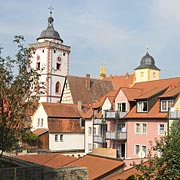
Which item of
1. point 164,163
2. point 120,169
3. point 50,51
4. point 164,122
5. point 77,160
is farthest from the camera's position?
point 50,51

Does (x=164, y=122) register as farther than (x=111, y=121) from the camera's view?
No

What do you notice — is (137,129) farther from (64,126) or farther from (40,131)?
(40,131)

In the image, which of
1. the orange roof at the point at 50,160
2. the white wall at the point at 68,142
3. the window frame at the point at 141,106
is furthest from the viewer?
the white wall at the point at 68,142

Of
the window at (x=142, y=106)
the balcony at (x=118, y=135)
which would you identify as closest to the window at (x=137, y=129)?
the balcony at (x=118, y=135)

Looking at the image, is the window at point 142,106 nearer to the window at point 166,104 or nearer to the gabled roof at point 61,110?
the window at point 166,104

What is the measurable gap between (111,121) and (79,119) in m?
7.54

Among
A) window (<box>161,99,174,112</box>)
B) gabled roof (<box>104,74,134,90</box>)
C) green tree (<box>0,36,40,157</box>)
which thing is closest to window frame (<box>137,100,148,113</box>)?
window (<box>161,99,174,112</box>)

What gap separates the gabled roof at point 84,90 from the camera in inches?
2018

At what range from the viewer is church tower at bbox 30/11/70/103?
6500 centimetres

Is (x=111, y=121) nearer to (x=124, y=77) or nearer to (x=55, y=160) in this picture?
(x=55, y=160)

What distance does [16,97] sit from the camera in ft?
37.3

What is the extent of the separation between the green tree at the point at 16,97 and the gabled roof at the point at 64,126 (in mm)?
28328

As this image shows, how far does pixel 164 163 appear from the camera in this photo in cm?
1366

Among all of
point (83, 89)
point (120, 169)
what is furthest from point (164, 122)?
point (83, 89)
